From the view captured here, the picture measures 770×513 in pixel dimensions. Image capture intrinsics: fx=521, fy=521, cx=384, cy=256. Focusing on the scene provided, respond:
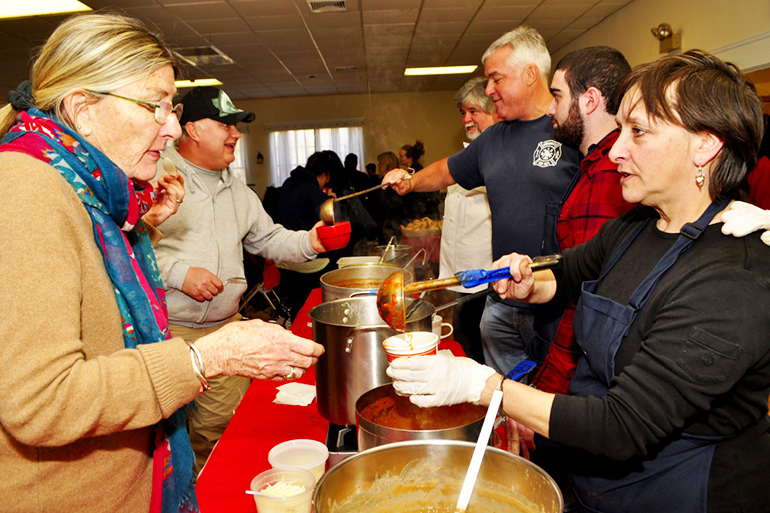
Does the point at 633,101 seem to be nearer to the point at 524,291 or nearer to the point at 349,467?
the point at 524,291

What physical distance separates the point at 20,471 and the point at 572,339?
173 cm

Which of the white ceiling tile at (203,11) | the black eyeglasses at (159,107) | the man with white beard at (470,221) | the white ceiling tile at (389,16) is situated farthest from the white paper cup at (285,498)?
the white ceiling tile at (389,16)

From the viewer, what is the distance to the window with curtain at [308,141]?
41.6ft

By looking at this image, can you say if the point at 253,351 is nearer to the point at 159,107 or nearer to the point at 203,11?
the point at 159,107

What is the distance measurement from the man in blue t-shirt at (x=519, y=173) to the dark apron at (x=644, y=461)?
117cm

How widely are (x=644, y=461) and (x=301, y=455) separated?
2.79ft

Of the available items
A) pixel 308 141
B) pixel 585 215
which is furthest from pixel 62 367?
pixel 308 141

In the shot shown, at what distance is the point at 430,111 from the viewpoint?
485 inches

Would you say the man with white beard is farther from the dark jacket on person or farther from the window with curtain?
the window with curtain

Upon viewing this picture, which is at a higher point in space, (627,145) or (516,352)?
(627,145)

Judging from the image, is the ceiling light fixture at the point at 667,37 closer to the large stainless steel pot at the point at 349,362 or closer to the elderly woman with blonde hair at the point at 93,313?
the large stainless steel pot at the point at 349,362

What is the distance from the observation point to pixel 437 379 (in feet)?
4.02

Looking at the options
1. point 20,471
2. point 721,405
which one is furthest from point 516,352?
point 20,471

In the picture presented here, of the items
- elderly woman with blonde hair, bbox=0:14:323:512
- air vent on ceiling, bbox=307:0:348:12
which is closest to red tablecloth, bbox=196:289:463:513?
elderly woman with blonde hair, bbox=0:14:323:512
